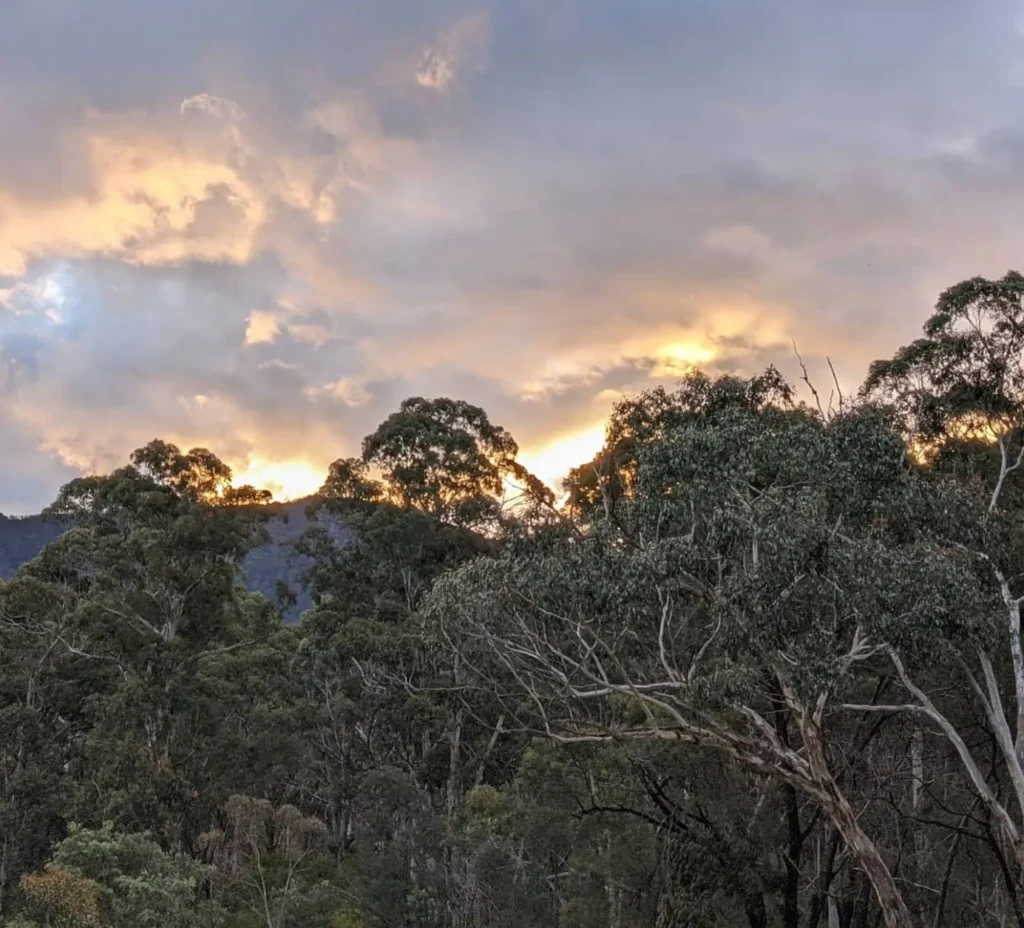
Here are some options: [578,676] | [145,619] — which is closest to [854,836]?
[578,676]

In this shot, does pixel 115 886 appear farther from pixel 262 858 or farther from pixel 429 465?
pixel 429 465

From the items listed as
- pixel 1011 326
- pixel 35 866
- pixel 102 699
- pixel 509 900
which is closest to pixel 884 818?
pixel 509 900

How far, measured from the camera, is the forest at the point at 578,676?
1186 centimetres

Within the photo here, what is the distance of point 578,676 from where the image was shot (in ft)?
57.5

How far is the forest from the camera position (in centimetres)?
1186

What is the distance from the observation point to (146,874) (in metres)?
15.1

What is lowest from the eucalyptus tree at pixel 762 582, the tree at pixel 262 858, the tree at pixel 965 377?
the tree at pixel 262 858

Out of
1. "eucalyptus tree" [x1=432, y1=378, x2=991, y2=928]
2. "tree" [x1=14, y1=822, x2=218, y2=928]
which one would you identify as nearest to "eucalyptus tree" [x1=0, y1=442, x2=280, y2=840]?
"tree" [x1=14, y1=822, x2=218, y2=928]

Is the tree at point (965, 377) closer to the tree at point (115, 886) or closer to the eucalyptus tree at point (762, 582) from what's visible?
the eucalyptus tree at point (762, 582)

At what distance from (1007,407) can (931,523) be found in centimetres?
385

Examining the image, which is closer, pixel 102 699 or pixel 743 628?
pixel 743 628

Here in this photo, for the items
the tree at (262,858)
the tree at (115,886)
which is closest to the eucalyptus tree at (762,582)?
the tree at (115,886)

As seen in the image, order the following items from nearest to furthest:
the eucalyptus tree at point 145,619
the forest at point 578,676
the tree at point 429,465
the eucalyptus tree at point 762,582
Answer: the eucalyptus tree at point 762,582 → the forest at point 578,676 → the eucalyptus tree at point 145,619 → the tree at point 429,465

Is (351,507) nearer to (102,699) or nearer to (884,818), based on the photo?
(102,699)
